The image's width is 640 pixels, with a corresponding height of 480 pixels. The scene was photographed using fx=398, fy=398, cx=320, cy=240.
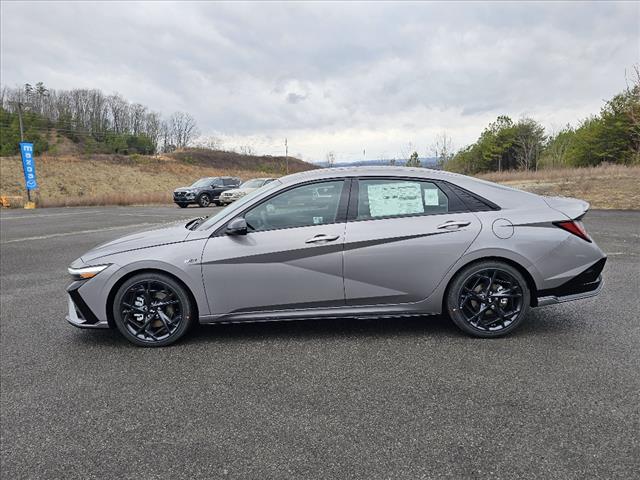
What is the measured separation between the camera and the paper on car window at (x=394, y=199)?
3547mm

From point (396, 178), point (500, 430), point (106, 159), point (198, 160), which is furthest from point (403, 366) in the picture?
point (198, 160)

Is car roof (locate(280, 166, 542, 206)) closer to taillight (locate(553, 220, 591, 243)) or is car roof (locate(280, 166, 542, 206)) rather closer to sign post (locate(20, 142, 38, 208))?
taillight (locate(553, 220, 591, 243))

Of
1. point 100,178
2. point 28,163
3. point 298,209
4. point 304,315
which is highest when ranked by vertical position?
point 100,178

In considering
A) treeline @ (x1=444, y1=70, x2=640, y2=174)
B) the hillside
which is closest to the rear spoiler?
the hillside

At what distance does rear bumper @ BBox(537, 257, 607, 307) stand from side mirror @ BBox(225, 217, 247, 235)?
8.70 feet

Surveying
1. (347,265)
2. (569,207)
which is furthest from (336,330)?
(569,207)

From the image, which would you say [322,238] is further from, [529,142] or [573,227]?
[529,142]

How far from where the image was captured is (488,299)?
3.50 m

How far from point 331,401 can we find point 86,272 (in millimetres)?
2412

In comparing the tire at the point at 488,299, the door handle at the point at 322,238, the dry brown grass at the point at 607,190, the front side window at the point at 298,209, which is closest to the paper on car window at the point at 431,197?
the tire at the point at 488,299

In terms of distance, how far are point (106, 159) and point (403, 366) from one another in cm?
7945

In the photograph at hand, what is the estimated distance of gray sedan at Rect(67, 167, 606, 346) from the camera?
3.42 m

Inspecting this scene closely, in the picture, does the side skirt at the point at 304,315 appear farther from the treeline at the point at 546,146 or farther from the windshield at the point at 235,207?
the treeline at the point at 546,146

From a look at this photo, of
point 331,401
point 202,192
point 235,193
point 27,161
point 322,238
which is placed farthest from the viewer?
point 27,161
